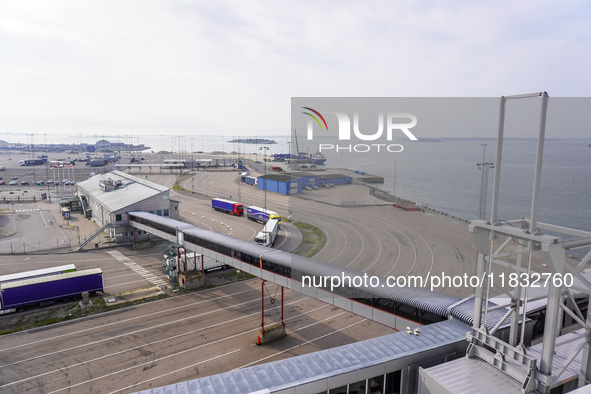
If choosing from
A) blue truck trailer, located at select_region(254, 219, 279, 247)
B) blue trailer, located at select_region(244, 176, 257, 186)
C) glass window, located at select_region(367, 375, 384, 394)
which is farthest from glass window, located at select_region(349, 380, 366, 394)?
blue trailer, located at select_region(244, 176, 257, 186)

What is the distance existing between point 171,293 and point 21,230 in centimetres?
3268

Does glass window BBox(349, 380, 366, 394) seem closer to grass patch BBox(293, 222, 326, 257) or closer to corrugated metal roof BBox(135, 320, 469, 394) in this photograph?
corrugated metal roof BBox(135, 320, 469, 394)

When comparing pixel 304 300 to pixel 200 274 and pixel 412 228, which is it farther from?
pixel 412 228

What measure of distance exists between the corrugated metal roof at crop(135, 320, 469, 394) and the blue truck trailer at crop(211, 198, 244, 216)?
45.4m

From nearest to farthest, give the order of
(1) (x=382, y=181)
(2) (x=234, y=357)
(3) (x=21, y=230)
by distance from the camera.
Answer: (2) (x=234, y=357), (3) (x=21, y=230), (1) (x=382, y=181)

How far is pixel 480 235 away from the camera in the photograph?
37.6 feet

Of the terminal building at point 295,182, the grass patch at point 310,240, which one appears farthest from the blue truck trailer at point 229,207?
the terminal building at point 295,182

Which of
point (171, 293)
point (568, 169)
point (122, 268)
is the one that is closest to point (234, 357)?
point (171, 293)

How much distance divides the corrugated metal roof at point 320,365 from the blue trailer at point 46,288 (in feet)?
68.9

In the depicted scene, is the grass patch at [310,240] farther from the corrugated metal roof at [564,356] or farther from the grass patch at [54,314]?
the corrugated metal roof at [564,356]

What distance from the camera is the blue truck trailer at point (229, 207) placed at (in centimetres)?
5669

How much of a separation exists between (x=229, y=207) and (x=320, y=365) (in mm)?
47847

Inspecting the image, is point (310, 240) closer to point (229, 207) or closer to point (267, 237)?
point (267, 237)

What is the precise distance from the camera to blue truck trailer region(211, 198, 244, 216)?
5669 centimetres
